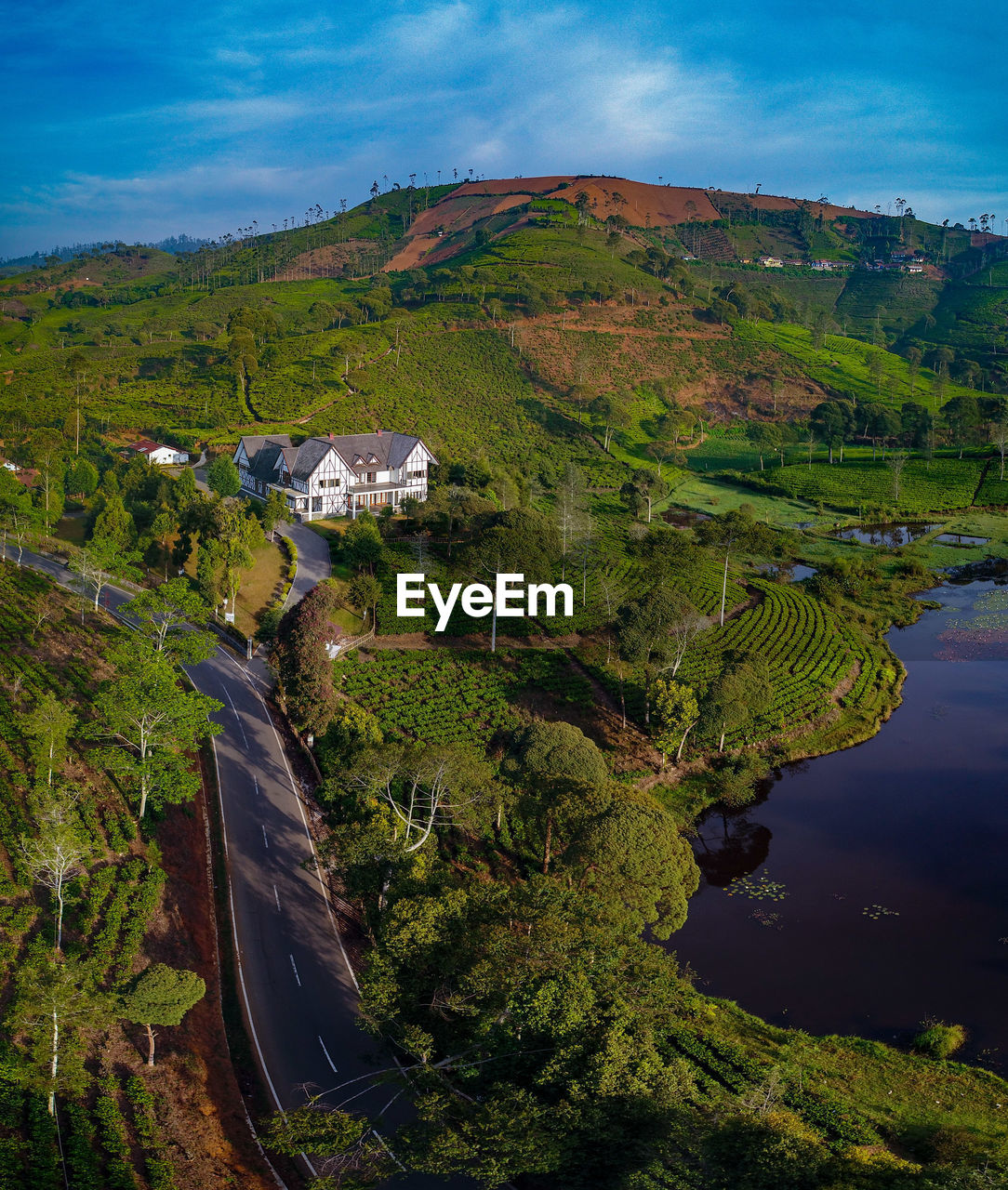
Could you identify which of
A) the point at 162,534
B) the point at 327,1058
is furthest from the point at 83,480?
the point at 327,1058

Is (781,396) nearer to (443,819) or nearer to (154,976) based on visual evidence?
(443,819)

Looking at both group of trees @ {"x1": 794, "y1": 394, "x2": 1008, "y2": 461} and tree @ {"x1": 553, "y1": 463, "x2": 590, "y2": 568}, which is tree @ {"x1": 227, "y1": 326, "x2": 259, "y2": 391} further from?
group of trees @ {"x1": 794, "y1": 394, "x2": 1008, "y2": 461}

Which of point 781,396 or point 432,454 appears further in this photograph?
point 781,396

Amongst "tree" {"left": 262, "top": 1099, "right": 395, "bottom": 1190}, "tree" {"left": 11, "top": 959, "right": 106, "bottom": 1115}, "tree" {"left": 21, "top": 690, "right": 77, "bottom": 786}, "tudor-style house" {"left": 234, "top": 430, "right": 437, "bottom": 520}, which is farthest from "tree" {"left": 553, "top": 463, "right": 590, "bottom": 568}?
"tree" {"left": 262, "top": 1099, "right": 395, "bottom": 1190}

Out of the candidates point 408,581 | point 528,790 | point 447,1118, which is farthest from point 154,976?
point 408,581

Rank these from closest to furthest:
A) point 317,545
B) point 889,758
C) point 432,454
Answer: point 889,758 → point 317,545 → point 432,454

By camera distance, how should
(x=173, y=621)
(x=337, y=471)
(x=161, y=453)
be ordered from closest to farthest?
(x=173, y=621)
(x=337, y=471)
(x=161, y=453)

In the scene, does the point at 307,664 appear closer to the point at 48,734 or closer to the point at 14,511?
the point at 48,734
